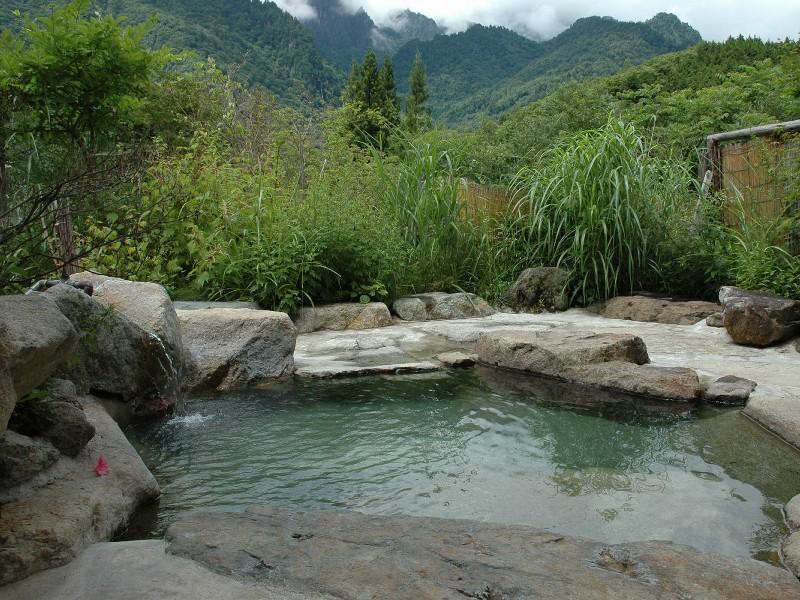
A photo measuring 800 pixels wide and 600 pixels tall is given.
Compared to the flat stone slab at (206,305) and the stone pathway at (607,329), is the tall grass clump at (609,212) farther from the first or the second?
the flat stone slab at (206,305)

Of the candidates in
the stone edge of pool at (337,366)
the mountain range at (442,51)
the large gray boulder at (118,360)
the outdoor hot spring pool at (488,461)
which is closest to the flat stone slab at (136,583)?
the stone edge of pool at (337,366)

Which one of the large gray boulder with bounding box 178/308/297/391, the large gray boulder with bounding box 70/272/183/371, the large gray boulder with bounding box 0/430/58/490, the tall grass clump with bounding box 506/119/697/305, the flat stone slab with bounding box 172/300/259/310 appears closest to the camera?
the large gray boulder with bounding box 0/430/58/490

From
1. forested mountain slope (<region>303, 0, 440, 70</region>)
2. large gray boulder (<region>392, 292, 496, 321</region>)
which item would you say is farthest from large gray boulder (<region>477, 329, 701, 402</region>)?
forested mountain slope (<region>303, 0, 440, 70</region>)

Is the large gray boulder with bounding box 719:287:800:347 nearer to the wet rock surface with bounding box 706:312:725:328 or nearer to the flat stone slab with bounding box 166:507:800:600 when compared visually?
the wet rock surface with bounding box 706:312:725:328

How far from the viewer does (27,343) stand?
1.81m

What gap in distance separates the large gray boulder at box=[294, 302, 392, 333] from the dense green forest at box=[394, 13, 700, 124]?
1630 centimetres

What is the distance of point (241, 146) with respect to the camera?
9.57 m

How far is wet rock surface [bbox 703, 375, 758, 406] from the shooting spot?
13.2 feet

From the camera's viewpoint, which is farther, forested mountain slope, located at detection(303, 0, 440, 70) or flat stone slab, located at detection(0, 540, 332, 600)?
forested mountain slope, located at detection(303, 0, 440, 70)

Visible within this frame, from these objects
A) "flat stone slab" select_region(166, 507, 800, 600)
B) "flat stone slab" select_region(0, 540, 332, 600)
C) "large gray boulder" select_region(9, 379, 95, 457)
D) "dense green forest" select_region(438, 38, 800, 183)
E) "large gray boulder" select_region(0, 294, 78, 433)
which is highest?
"dense green forest" select_region(438, 38, 800, 183)

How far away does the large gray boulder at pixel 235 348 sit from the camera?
4.63 metres

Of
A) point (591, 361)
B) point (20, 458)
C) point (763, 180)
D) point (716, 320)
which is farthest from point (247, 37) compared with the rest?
point (20, 458)

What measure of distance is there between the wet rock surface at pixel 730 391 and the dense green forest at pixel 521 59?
18193 mm

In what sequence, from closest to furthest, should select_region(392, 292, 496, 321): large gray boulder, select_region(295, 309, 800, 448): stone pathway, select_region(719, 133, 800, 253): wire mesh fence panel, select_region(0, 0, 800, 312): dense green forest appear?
select_region(295, 309, 800, 448): stone pathway < select_region(719, 133, 800, 253): wire mesh fence panel < select_region(0, 0, 800, 312): dense green forest < select_region(392, 292, 496, 321): large gray boulder
